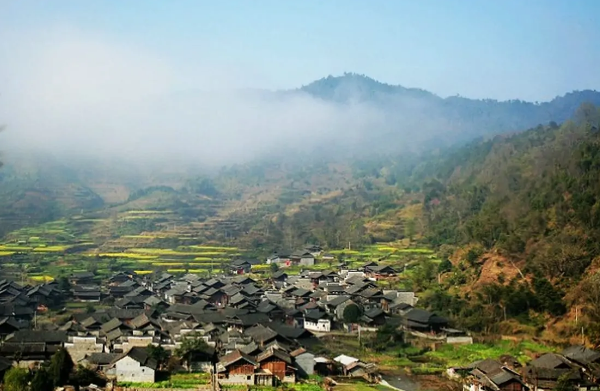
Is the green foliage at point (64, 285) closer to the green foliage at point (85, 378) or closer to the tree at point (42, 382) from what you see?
the green foliage at point (85, 378)

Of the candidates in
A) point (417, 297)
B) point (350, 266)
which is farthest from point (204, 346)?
point (350, 266)

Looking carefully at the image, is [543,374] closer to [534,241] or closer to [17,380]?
[534,241]

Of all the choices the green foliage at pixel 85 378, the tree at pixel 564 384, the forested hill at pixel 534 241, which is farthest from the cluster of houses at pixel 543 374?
the green foliage at pixel 85 378

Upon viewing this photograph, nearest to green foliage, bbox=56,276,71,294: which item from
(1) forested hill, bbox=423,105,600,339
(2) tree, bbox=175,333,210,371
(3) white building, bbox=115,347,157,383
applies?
(2) tree, bbox=175,333,210,371

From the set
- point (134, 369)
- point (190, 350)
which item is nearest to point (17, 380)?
point (134, 369)

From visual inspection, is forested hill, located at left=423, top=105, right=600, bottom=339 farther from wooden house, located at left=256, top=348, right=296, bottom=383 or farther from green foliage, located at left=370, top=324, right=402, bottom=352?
wooden house, located at left=256, top=348, right=296, bottom=383

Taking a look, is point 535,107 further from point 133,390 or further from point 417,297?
point 133,390
